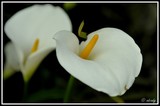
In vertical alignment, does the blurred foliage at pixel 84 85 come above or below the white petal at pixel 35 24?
below

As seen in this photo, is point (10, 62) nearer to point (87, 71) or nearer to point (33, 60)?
point (33, 60)

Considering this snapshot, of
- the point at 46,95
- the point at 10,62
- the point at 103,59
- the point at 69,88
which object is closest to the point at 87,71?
the point at 103,59

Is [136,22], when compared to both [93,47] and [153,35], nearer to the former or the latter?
[153,35]

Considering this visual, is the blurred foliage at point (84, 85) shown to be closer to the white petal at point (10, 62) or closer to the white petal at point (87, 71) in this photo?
the white petal at point (10, 62)

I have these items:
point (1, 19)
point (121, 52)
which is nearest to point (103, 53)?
point (121, 52)

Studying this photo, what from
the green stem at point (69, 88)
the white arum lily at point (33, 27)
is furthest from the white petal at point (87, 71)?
the white arum lily at point (33, 27)

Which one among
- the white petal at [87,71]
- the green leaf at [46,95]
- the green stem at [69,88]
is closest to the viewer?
the white petal at [87,71]
